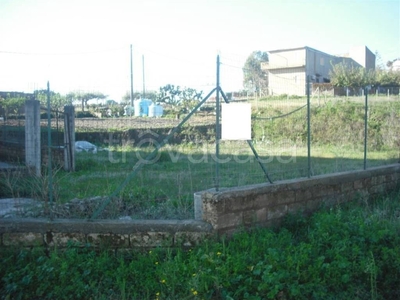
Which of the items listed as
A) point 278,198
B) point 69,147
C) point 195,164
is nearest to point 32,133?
point 69,147

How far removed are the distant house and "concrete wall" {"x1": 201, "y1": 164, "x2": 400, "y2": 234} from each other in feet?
5.12

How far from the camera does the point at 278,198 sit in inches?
223

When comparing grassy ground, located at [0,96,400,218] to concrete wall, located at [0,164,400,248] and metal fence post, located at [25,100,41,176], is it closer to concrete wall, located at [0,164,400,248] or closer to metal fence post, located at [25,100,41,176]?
concrete wall, located at [0,164,400,248]

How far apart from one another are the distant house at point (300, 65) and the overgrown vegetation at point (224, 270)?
2.65 meters

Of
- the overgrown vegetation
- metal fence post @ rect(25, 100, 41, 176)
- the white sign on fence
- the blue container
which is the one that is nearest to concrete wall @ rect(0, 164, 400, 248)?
the overgrown vegetation

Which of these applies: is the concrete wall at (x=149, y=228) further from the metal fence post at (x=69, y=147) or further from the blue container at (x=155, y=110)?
the metal fence post at (x=69, y=147)

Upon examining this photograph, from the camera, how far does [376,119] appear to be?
12039mm

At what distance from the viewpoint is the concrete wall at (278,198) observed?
15.7ft

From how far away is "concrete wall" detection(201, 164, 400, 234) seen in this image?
15.7 feet

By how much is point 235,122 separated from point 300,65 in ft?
86.3

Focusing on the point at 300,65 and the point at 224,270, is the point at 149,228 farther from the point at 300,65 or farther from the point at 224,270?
the point at 300,65

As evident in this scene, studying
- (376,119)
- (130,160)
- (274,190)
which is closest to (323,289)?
(274,190)

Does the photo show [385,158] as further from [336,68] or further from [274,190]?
[336,68]

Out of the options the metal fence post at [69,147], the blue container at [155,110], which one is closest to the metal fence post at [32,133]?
the metal fence post at [69,147]
